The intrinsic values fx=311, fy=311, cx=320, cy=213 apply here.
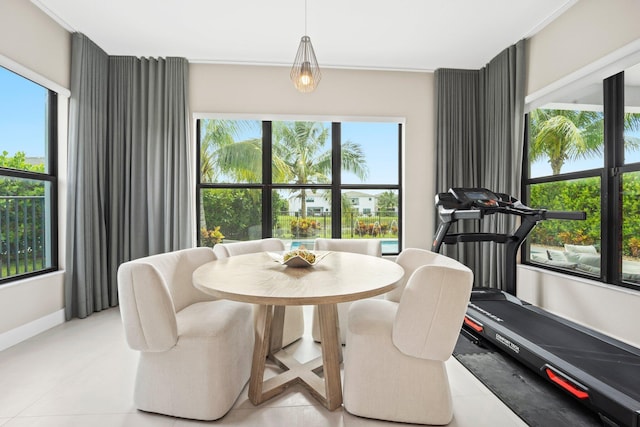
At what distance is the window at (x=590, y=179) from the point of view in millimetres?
2271

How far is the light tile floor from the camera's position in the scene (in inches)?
60.2

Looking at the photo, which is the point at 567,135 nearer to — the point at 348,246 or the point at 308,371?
the point at 348,246

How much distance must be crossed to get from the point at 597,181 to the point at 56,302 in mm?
4752

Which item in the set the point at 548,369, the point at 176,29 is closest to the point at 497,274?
the point at 548,369

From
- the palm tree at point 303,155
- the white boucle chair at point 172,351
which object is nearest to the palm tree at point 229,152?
the palm tree at point 303,155

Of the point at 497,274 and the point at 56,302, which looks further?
the point at 497,274

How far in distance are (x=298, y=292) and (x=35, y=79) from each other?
2998mm

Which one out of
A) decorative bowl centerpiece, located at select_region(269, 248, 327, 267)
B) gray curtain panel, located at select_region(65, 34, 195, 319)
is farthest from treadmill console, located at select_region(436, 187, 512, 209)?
gray curtain panel, located at select_region(65, 34, 195, 319)

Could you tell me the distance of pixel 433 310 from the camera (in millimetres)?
1386

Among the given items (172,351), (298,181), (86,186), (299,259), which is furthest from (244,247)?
(86,186)

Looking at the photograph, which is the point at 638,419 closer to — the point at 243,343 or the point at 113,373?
the point at 243,343

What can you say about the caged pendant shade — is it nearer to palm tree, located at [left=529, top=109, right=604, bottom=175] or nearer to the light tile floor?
the light tile floor

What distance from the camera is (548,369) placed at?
1705 mm

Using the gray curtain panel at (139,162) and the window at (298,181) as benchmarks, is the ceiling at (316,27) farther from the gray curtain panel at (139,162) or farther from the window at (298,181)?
the window at (298,181)
